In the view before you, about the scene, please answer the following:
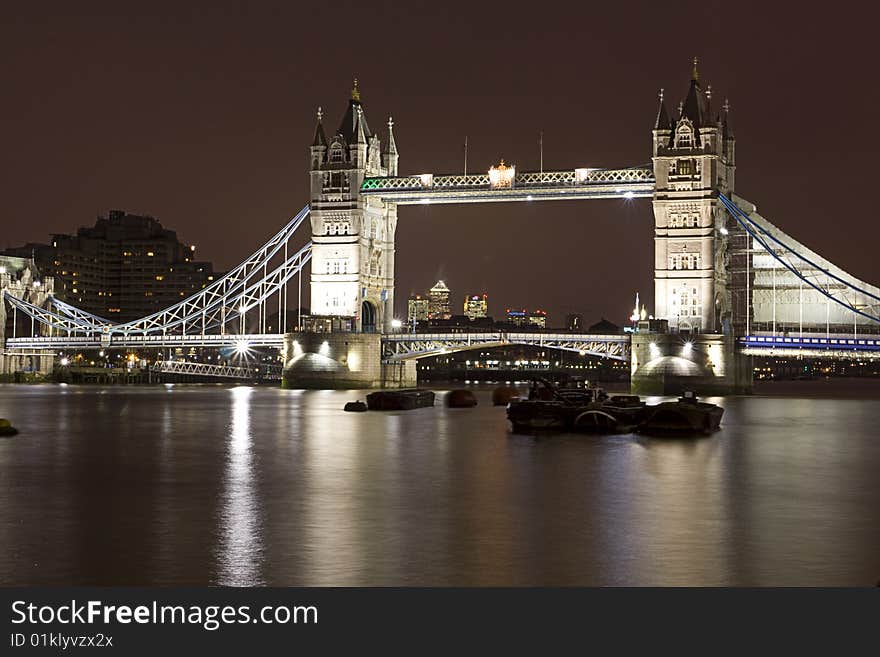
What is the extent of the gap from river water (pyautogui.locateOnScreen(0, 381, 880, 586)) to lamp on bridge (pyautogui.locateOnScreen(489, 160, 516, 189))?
35.0 meters

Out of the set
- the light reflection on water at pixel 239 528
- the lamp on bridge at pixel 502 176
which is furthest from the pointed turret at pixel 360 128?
the light reflection on water at pixel 239 528

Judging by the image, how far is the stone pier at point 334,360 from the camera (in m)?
80.5

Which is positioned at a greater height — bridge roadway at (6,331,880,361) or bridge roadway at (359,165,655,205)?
bridge roadway at (359,165,655,205)

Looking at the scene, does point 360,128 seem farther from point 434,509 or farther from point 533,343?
point 434,509

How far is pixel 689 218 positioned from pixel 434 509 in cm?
5467

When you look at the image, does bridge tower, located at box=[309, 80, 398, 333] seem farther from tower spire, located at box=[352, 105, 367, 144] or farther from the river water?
the river water

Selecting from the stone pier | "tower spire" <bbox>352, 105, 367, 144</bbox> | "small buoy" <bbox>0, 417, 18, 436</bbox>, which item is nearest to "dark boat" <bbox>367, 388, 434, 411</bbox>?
the stone pier

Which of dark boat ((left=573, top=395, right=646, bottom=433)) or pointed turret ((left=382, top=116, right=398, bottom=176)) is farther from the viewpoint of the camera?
pointed turret ((left=382, top=116, right=398, bottom=176))

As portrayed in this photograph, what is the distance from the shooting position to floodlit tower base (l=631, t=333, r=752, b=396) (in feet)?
236

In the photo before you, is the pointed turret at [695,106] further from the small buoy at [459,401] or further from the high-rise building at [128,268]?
the high-rise building at [128,268]

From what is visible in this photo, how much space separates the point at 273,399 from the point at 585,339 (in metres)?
19.7

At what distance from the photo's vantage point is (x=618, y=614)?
43.3 ft

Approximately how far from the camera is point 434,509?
Answer: 2141 centimetres

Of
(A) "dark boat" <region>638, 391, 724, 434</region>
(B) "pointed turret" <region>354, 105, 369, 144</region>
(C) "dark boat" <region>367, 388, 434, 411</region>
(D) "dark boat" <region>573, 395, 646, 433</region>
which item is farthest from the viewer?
(B) "pointed turret" <region>354, 105, 369, 144</region>
